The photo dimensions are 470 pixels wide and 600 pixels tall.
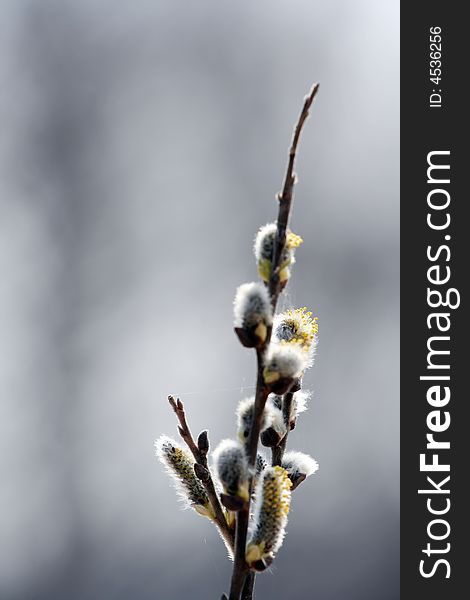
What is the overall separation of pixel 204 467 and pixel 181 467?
0.03 meters

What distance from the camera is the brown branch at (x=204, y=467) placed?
69 cm

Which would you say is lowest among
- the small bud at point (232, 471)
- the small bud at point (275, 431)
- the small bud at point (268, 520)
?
the small bud at point (268, 520)

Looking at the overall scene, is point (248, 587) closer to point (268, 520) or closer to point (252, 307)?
point (268, 520)

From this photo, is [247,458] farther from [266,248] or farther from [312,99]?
[312,99]

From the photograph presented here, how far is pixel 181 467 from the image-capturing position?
72 cm

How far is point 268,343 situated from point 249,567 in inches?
7.3

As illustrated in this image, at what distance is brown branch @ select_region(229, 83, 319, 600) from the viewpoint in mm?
561

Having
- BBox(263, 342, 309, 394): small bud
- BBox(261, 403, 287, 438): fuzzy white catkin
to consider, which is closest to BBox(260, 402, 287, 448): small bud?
BBox(261, 403, 287, 438): fuzzy white catkin

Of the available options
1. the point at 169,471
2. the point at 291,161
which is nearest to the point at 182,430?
the point at 169,471

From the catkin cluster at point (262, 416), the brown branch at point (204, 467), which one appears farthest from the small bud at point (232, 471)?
the brown branch at point (204, 467)

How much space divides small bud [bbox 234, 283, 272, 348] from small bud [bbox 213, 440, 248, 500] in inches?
3.6

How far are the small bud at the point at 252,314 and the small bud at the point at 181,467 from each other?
7.8 inches

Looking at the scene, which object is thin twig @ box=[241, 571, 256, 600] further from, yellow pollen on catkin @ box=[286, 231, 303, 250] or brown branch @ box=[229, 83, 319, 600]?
yellow pollen on catkin @ box=[286, 231, 303, 250]

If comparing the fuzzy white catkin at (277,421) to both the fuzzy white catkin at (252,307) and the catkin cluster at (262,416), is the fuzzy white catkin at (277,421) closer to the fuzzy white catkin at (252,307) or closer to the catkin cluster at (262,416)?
the catkin cluster at (262,416)
